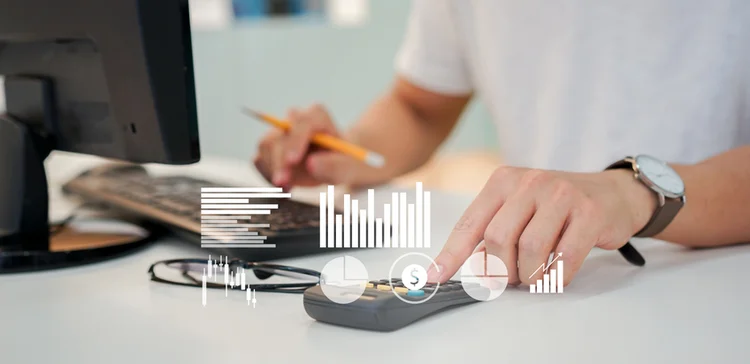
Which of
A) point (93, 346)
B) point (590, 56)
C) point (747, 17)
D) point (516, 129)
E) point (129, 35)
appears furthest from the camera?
point (516, 129)

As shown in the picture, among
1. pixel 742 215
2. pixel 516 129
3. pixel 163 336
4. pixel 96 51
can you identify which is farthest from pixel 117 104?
pixel 516 129

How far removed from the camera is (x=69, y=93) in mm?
617

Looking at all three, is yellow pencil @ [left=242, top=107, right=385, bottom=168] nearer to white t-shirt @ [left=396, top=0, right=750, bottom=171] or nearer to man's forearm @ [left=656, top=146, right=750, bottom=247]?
white t-shirt @ [left=396, top=0, right=750, bottom=171]

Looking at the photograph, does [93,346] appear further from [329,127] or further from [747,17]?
[747,17]

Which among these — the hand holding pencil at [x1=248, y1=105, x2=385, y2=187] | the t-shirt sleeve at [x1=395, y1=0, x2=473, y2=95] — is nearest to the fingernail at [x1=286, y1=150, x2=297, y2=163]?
the hand holding pencil at [x1=248, y1=105, x2=385, y2=187]

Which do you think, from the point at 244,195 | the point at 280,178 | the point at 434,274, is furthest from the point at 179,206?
Result: the point at 434,274

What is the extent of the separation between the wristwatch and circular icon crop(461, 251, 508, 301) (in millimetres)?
119

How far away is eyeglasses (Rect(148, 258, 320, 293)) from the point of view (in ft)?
1.56

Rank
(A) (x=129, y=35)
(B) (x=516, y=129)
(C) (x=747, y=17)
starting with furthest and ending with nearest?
(B) (x=516, y=129)
(C) (x=747, y=17)
(A) (x=129, y=35)

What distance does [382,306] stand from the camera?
0.39 m

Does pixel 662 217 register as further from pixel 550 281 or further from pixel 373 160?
pixel 373 160

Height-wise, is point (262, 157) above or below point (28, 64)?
below

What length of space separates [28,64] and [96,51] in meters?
0.09

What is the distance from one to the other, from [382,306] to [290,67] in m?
1.92
